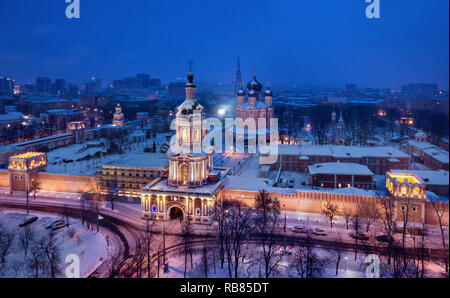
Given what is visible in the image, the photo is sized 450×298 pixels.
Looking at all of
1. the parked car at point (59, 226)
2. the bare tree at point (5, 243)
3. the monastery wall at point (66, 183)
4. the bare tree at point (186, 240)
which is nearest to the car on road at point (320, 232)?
the bare tree at point (186, 240)

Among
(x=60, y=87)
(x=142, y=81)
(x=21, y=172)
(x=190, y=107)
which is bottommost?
(x=21, y=172)

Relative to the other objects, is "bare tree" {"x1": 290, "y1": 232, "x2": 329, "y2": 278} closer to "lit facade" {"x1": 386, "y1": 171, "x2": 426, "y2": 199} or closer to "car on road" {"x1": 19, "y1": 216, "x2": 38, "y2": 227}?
"lit facade" {"x1": 386, "y1": 171, "x2": 426, "y2": 199}

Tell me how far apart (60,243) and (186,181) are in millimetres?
4318

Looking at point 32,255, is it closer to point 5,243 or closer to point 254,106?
point 5,243

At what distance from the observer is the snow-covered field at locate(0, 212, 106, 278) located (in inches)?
316

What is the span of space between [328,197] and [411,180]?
2708mm

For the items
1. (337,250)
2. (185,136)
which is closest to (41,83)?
(185,136)

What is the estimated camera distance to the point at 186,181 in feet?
38.5

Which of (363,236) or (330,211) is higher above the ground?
(330,211)

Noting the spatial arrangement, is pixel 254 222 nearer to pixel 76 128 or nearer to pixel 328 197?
pixel 328 197

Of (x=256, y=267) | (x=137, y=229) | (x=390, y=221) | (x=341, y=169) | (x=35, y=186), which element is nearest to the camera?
(x=256, y=267)

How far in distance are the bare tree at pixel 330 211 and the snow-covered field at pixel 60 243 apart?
713 centimetres

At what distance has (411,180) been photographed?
10.9 m
